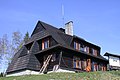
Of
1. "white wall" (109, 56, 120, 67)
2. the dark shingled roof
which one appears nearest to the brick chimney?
the dark shingled roof

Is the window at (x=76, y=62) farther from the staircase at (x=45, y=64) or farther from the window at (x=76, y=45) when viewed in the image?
the staircase at (x=45, y=64)

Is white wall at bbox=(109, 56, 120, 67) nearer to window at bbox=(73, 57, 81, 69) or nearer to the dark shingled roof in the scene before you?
window at bbox=(73, 57, 81, 69)

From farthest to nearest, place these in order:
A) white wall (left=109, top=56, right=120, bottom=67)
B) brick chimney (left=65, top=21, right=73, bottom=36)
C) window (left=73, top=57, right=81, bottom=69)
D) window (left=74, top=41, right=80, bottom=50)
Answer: white wall (left=109, top=56, right=120, bottom=67) → brick chimney (left=65, top=21, right=73, bottom=36) → window (left=74, top=41, right=80, bottom=50) → window (left=73, top=57, right=81, bottom=69)

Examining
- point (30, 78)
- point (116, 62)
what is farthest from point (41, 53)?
point (116, 62)

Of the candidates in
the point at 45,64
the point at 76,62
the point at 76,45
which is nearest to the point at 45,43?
the point at 45,64

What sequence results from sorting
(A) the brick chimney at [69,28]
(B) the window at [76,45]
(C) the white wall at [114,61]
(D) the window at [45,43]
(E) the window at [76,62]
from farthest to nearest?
(C) the white wall at [114,61] < (A) the brick chimney at [69,28] < (B) the window at [76,45] < (D) the window at [45,43] < (E) the window at [76,62]

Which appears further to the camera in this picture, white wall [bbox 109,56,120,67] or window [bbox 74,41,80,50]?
white wall [bbox 109,56,120,67]

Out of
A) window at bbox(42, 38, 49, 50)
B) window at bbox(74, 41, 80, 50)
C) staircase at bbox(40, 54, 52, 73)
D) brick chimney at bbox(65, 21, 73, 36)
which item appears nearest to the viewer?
staircase at bbox(40, 54, 52, 73)

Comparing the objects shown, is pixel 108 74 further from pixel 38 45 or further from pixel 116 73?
pixel 38 45

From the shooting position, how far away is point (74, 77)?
22.7 m

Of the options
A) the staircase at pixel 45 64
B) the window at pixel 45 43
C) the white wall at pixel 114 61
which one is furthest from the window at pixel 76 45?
the white wall at pixel 114 61

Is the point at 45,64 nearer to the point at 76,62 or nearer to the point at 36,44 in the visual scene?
the point at 36,44

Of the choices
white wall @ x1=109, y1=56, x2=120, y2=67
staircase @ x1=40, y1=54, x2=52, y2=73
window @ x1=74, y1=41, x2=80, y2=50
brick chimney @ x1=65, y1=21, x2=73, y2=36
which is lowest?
staircase @ x1=40, y1=54, x2=52, y2=73

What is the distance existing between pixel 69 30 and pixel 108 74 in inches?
666
